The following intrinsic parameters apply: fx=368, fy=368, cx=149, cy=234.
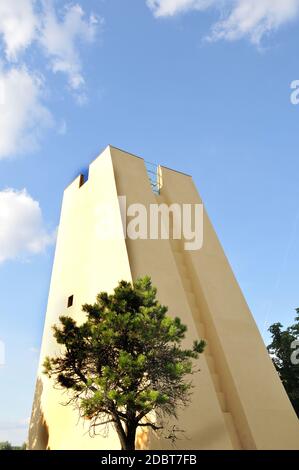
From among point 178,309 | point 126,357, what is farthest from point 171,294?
point 126,357

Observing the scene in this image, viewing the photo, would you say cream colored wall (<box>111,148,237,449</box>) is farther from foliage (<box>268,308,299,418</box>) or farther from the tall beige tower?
foliage (<box>268,308,299,418</box>)

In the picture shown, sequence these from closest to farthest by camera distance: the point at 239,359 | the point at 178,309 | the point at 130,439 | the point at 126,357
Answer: the point at 126,357
the point at 130,439
the point at 178,309
the point at 239,359

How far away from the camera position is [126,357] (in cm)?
1042

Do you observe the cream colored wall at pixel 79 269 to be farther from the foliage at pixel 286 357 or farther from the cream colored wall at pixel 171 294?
the foliage at pixel 286 357

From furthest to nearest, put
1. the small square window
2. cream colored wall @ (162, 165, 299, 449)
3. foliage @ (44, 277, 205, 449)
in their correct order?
the small square window
cream colored wall @ (162, 165, 299, 449)
foliage @ (44, 277, 205, 449)

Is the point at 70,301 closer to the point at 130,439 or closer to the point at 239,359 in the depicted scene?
the point at 239,359

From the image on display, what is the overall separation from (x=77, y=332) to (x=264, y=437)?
9262 mm

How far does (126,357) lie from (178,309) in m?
6.86

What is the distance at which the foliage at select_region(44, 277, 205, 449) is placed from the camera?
1060cm

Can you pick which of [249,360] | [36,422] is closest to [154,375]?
[249,360]

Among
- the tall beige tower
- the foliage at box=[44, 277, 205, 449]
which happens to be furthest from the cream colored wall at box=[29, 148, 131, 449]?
the foliage at box=[44, 277, 205, 449]

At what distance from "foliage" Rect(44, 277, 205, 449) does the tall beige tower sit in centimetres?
295

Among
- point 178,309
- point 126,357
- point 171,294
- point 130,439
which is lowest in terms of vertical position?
point 130,439
